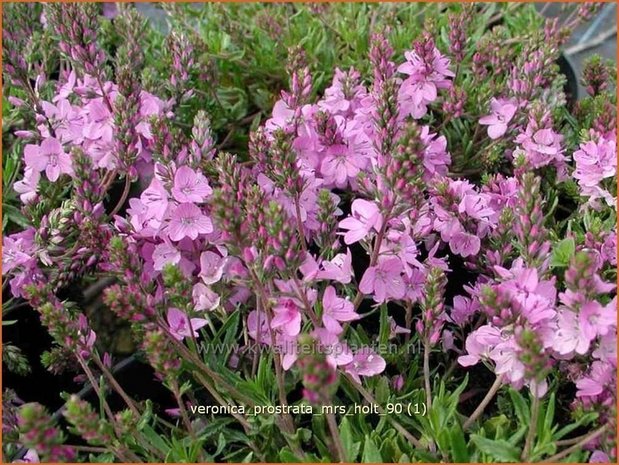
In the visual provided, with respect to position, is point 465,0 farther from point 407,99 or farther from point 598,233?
point 598,233

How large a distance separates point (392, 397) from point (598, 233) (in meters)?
0.69

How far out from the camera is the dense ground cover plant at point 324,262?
1.60 meters

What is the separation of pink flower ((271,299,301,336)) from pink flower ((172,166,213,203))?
41 cm

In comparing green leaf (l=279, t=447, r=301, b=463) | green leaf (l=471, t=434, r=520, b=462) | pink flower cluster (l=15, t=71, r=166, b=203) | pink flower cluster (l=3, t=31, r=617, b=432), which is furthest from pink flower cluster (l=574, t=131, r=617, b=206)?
pink flower cluster (l=15, t=71, r=166, b=203)

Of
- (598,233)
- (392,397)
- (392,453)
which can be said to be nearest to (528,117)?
(598,233)

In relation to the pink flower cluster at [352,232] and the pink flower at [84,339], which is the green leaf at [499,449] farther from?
the pink flower at [84,339]

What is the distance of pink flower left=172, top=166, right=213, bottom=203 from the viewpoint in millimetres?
1932

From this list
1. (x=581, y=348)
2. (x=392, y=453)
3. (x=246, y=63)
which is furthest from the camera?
(x=246, y=63)

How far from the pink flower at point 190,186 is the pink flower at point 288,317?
41cm

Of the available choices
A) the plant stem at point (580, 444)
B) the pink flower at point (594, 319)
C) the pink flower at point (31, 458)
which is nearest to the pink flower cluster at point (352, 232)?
the pink flower at point (594, 319)

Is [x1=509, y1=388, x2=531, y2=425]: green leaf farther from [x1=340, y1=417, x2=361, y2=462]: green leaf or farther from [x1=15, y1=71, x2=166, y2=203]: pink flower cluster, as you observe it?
[x1=15, y1=71, x2=166, y2=203]: pink flower cluster

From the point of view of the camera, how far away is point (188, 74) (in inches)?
106

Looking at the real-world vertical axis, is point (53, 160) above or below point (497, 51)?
below

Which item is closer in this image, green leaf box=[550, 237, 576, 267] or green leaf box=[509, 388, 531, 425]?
green leaf box=[509, 388, 531, 425]
